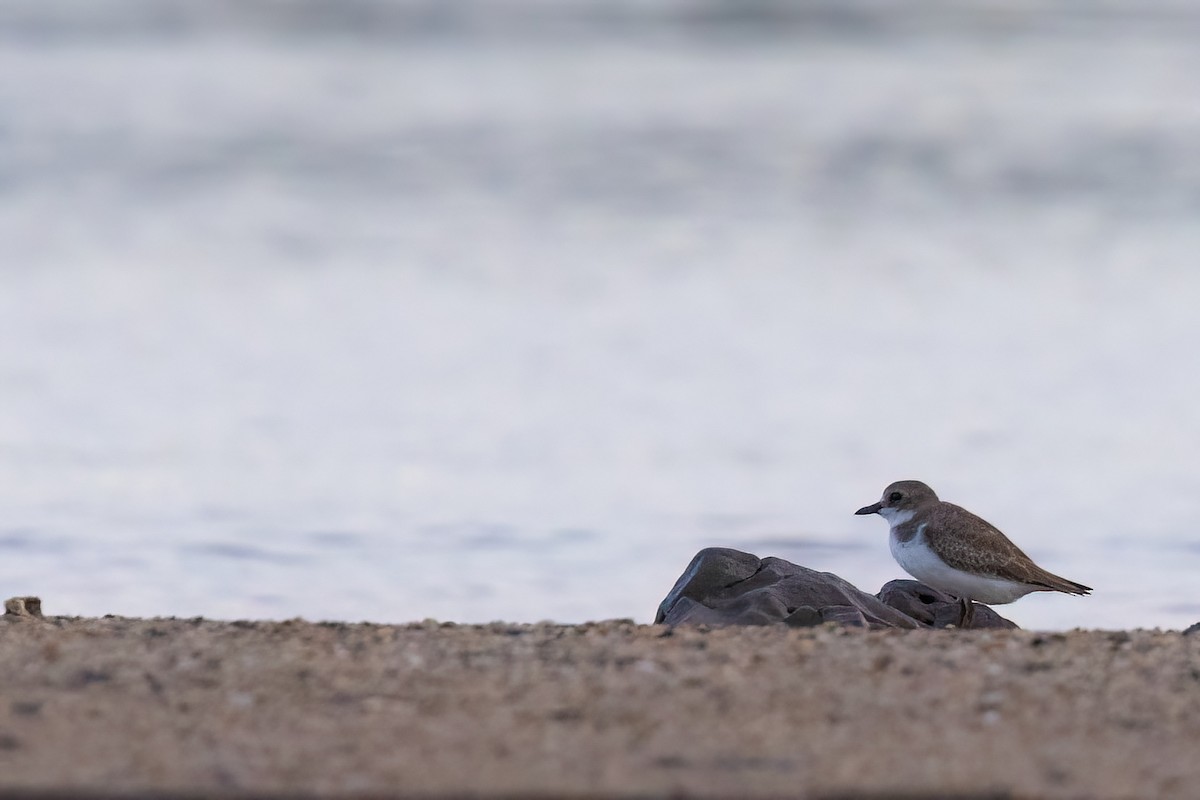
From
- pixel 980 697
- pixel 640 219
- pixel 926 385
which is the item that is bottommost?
pixel 980 697

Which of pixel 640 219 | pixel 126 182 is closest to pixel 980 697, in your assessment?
pixel 640 219

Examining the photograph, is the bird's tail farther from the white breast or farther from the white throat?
the white throat

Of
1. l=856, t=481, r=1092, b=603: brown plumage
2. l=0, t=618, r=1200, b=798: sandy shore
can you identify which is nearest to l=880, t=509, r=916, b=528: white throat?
l=856, t=481, r=1092, b=603: brown plumage

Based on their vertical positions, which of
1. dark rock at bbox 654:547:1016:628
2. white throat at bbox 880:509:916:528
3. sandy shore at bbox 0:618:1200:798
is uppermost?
white throat at bbox 880:509:916:528

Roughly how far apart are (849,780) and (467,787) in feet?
2.81

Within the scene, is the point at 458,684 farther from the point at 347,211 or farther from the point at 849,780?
the point at 347,211

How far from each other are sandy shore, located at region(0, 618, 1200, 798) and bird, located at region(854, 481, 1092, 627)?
1537mm

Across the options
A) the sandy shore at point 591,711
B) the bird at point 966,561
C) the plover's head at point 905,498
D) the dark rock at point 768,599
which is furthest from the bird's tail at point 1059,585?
the sandy shore at point 591,711

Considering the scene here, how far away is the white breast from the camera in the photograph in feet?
23.9

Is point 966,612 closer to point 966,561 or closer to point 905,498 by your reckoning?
point 966,561

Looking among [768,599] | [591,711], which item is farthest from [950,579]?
[591,711]

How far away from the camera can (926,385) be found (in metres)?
12.4

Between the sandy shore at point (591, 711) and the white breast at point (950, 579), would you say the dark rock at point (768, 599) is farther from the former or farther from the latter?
the sandy shore at point (591, 711)

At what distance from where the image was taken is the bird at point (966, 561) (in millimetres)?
7281
